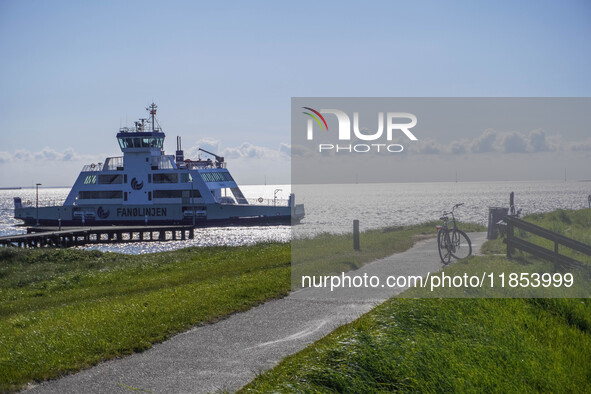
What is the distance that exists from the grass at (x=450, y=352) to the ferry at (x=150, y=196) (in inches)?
1835

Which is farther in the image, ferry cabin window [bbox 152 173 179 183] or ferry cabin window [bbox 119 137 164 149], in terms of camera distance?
ferry cabin window [bbox 119 137 164 149]

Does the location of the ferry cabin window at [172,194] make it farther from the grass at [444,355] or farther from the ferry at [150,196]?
the grass at [444,355]

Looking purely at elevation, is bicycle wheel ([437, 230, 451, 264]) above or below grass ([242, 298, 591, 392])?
above

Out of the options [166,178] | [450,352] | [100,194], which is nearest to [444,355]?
[450,352]

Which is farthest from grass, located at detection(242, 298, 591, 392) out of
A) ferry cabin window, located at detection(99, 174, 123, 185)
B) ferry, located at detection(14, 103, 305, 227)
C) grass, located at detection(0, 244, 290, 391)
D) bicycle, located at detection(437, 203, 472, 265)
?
ferry cabin window, located at detection(99, 174, 123, 185)

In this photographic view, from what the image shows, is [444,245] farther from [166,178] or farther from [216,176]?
[216,176]


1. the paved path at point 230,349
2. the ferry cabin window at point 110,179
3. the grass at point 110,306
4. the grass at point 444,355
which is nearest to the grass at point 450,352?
the grass at point 444,355

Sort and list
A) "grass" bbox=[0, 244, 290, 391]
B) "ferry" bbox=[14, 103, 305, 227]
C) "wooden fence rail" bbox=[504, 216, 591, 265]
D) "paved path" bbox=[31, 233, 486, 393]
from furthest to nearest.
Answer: "ferry" bbox=[14, 103, 305, 227] → "wooden fence rail" bbox=[504, 216, 591, 265] → "grass" bbox=[0, 244, 290, 391] → "paved path" bbox=[31, 233, 486, 393]

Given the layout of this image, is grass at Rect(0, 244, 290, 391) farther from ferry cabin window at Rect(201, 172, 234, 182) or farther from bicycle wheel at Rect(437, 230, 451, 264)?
ferry cabin window at Rect(201, 172, 234, 182)

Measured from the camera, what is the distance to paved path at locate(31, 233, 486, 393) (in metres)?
6.19

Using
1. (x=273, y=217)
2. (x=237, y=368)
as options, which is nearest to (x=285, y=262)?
(x=237, y=368)

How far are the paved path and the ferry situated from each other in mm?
44532

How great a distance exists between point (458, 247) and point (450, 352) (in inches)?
327

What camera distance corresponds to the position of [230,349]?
7355mm
